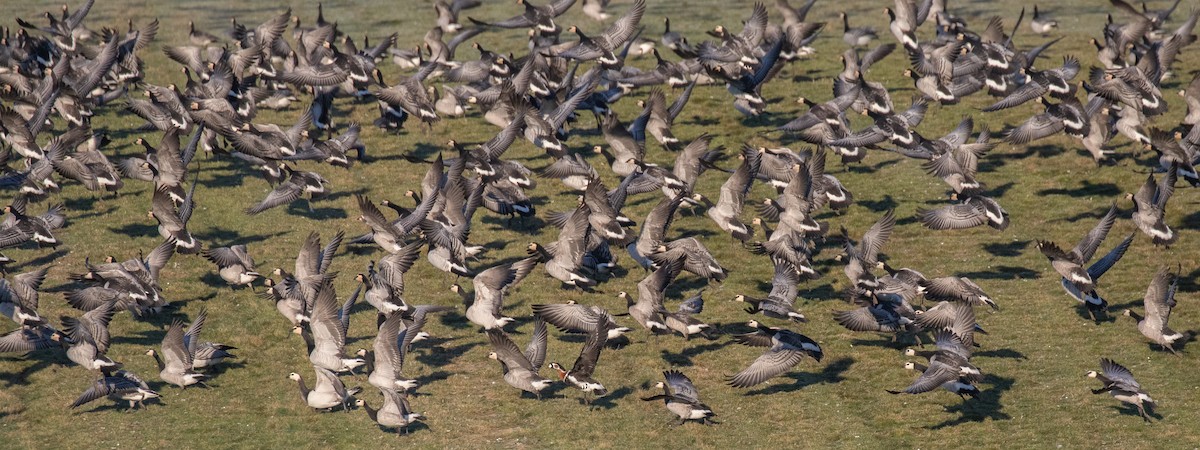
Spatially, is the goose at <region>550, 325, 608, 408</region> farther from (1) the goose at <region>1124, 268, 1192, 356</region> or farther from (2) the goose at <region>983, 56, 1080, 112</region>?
(2) the goose at <region>983, 56, 1080, 112</region>

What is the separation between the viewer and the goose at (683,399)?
28188 mm

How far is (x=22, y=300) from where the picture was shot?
32406mm

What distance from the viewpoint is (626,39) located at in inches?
1879

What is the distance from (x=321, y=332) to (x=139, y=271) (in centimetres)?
630

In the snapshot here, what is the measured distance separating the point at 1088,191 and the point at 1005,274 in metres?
6.64

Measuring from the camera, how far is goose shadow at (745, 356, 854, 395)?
98.7 ft

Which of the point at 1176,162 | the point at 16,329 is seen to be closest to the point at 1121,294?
the point at 1176,162

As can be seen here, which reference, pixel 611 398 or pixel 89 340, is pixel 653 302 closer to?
pixel 611 398

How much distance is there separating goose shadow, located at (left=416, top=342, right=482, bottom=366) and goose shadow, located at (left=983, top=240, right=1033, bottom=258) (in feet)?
48.1

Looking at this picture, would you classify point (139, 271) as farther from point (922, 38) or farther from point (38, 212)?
point (922, 38)

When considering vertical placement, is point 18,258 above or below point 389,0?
above

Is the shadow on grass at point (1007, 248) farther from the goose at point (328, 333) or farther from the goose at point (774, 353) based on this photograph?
the goose at point (328, 333)

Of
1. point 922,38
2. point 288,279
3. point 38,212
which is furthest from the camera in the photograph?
point 922,38

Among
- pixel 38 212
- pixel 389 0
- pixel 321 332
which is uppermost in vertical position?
pixel 321 332
